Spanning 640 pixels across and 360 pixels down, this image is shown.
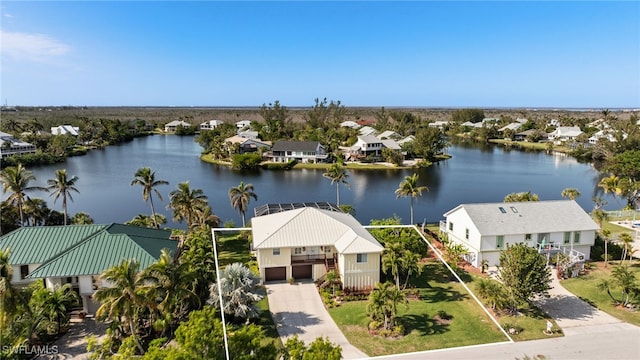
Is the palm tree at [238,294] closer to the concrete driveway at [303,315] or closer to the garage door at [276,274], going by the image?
the concrete driveway at [303,315]

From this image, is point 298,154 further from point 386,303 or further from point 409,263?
point 386,303

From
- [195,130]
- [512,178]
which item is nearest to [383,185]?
[512,178]

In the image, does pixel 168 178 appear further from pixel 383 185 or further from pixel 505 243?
pixel 505 243

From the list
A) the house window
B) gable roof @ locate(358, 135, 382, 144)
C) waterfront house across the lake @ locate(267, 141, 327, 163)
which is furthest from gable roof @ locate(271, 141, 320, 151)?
the house window

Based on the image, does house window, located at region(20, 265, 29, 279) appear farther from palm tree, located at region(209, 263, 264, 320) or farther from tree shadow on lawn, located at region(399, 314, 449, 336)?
tree shadow on lawn, located at region(399, 314, 449, 336)

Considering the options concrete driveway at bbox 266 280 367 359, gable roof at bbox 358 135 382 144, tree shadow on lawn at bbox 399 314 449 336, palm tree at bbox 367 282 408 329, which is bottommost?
concrete driveway at bbox 266 280 367 359

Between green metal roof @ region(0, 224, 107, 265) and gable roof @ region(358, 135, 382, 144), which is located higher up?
gable roof @ region(358, 135, 382, 144)

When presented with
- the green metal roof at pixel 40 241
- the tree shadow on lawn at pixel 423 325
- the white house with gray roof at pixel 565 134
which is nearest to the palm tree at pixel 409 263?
the tree shadow on lawn at pixel 423 325
